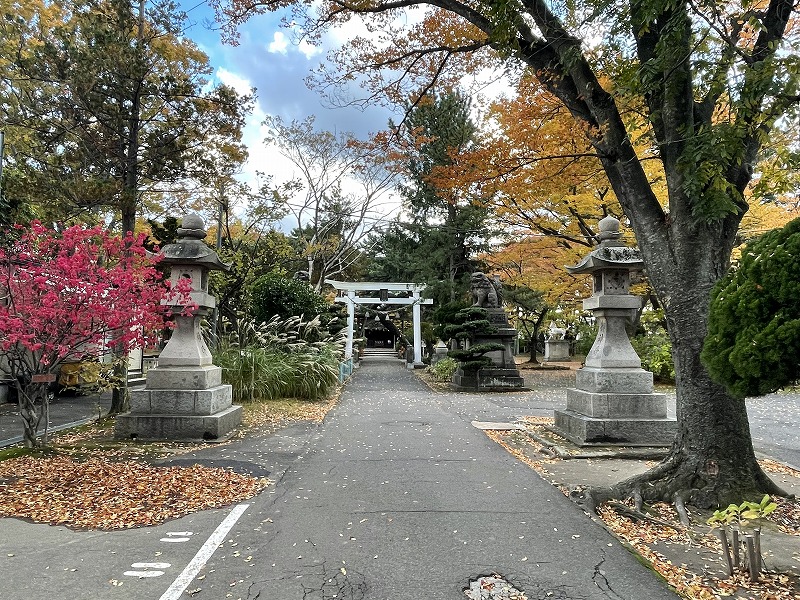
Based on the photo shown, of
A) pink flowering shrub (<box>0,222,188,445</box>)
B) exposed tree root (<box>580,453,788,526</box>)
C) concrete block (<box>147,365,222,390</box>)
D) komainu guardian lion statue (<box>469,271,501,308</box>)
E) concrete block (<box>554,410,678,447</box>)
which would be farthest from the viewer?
→ komainu guardian lion statue (<box>469,271,501,308</box>)

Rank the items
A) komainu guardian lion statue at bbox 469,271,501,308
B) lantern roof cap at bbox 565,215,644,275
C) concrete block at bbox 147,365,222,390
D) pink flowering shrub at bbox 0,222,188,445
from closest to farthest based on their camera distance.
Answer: pink flowering shrub at bbox 0,222,188,445
concrete block at bbox 147,365,222,390
lantern roof cap at bbox 565,215,644,275
komainu guardian lion statue at bbox 469,271,501,308

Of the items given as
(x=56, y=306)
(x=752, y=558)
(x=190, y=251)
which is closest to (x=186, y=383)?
(x=190, y=251)

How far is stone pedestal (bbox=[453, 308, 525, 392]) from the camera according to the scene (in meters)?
15.5

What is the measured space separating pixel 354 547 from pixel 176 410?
4.81 meters

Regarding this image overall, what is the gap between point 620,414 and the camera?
736 centimetres

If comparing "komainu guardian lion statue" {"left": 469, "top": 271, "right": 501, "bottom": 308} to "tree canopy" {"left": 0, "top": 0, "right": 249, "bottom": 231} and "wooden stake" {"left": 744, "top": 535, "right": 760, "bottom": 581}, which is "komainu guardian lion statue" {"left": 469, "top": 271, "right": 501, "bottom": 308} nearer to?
"tree canopy" {"left": 0, "top": 0, "right": 249, "bottom": 231}

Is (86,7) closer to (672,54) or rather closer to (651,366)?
(672,54)

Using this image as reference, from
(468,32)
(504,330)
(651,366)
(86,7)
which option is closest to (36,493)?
(468,32)

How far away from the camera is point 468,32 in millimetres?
7059

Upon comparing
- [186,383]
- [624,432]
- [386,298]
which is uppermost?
[386,298]

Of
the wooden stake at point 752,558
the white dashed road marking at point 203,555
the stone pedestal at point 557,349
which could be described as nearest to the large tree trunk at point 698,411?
the wooden stake at point 752,558

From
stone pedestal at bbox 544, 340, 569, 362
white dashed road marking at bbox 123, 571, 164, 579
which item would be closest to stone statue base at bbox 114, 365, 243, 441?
white dashed road marking at bbox 123, 571, 164, 579

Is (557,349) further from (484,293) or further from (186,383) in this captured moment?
(186,383)

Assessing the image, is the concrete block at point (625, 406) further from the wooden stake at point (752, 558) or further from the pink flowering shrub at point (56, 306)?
the pink flowering shrub at point (56, 306)
